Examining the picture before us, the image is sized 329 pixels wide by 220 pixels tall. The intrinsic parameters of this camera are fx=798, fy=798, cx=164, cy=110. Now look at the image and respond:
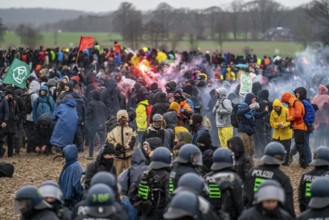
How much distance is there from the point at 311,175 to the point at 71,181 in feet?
11.0

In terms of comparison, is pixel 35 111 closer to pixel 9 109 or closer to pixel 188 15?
pixel 9 109

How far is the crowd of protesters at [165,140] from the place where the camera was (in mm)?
8352

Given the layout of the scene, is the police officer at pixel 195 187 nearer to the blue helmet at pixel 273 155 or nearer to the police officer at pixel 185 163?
the police officer at pixel 185 163

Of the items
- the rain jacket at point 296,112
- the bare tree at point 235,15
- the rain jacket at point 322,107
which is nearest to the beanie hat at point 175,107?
the rain jacket at point 296,112

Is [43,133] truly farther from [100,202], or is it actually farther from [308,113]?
[100,202]

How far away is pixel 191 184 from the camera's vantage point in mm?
8320

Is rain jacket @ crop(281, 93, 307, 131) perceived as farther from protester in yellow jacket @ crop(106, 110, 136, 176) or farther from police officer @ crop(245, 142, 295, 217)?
police officer @ crop(245, 142, 295, 217)

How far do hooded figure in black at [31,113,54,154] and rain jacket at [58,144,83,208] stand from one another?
827 cm

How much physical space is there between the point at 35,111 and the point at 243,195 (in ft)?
37.1

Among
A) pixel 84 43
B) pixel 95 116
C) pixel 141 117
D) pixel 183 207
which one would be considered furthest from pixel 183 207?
pixel 84 43

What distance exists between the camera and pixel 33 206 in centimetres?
805

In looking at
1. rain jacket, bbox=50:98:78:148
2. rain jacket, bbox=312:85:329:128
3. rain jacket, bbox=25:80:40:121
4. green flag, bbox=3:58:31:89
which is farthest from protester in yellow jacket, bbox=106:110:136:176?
green flag, bbox=3:58:31:89

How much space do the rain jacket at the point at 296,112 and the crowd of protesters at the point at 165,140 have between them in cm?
2

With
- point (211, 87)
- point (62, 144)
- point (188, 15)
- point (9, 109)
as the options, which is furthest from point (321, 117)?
point (188, 15)
